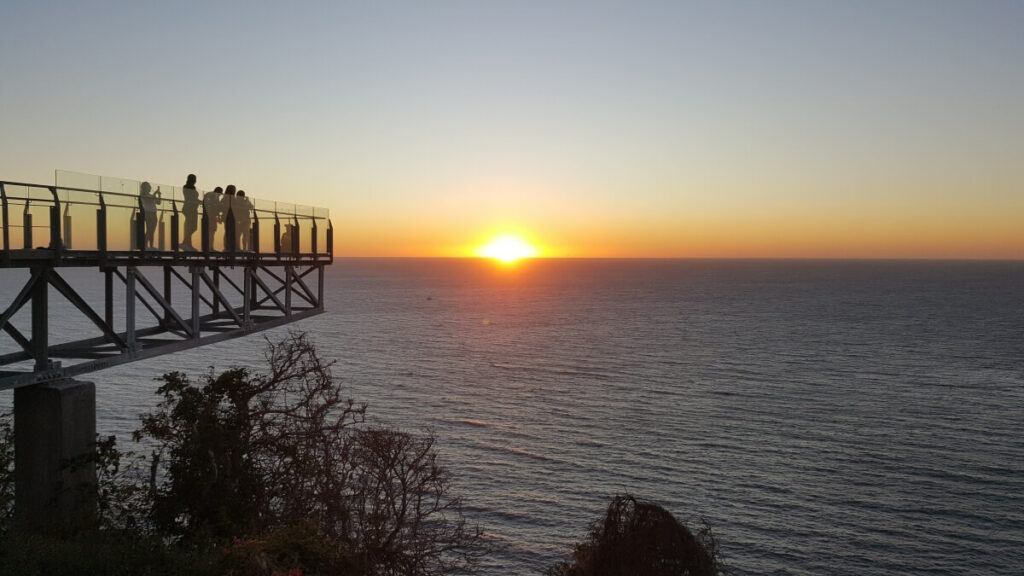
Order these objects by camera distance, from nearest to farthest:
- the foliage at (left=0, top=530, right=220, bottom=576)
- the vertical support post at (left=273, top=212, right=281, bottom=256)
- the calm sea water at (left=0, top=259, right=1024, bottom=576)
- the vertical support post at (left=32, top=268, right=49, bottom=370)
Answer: the foliage at (left=0, top=530, right=220, bottom=576)
the vertical support post at (left=32, top=268, right=49, bottom=370)
the vertical support post at (left=273, top=212, right=281, bottom=256)
the calm sea water at (left=0, top=259, right=1024, bottom=576)

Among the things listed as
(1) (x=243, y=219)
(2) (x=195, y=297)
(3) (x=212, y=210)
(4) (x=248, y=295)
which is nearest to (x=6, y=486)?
(2) (x=195, y=297)

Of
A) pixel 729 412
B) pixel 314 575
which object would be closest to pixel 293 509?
pixel 314 575

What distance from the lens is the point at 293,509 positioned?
19.4 metres

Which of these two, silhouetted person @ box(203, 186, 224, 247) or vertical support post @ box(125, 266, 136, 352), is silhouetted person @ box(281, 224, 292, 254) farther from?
vertical support post @ box(125, 266, 136, 352)

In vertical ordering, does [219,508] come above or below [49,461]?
below

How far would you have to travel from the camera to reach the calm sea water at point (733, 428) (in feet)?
119

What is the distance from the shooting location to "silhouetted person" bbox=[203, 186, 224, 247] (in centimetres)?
1959

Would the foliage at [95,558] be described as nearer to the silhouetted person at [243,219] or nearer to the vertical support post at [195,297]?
the vertical support post at [195,297]

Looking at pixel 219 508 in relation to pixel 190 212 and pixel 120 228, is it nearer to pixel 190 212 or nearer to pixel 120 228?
pixel 120 228

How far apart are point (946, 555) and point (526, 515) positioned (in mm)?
19758

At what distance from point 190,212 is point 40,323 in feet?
17.2

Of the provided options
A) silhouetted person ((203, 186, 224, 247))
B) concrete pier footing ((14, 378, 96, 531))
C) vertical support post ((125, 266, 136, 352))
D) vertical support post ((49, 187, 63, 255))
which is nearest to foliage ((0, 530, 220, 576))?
concrete pier footing ((14, 378, 96, 531))

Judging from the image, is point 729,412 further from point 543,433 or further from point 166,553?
point 166,553

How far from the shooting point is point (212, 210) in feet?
65.1
